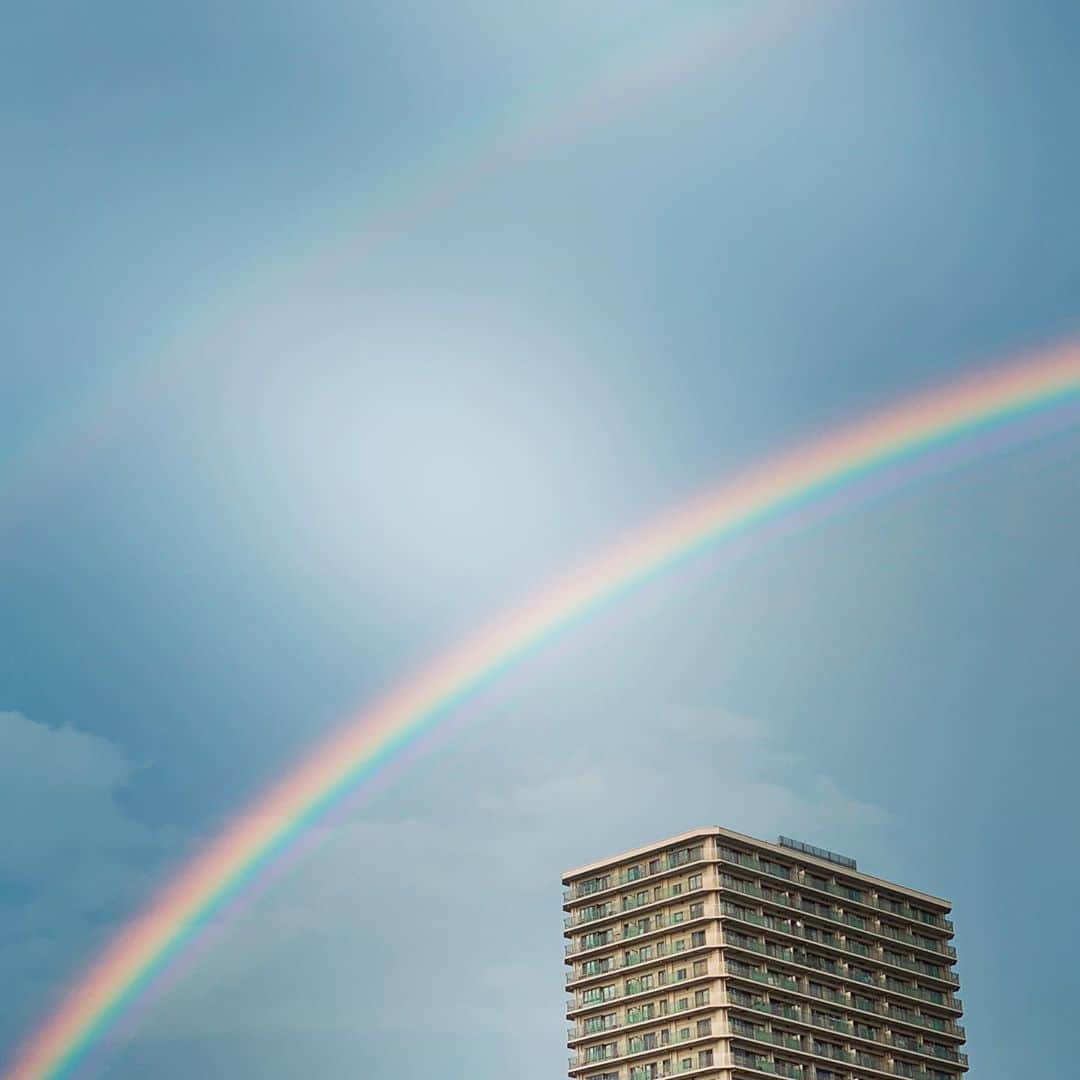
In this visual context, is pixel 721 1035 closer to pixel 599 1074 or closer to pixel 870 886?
pixel 599 1074

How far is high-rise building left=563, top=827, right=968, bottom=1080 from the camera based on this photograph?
162 metres

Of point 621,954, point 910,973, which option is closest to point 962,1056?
point 910,973

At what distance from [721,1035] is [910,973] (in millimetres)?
28602

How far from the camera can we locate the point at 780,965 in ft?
548

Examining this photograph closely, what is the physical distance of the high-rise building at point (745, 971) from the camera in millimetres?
162500

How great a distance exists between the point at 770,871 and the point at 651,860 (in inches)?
447

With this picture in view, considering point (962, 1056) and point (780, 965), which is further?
point (962, 1056)

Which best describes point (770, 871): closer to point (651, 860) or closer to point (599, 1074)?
point (651, 860)

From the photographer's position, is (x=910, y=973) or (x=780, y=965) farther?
(x=910, y=973)

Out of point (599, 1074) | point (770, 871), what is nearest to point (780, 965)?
point (770, 871)

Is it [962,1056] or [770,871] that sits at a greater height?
[770,871]

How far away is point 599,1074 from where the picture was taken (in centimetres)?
16712

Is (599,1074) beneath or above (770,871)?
beneath

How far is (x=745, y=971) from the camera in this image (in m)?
164
